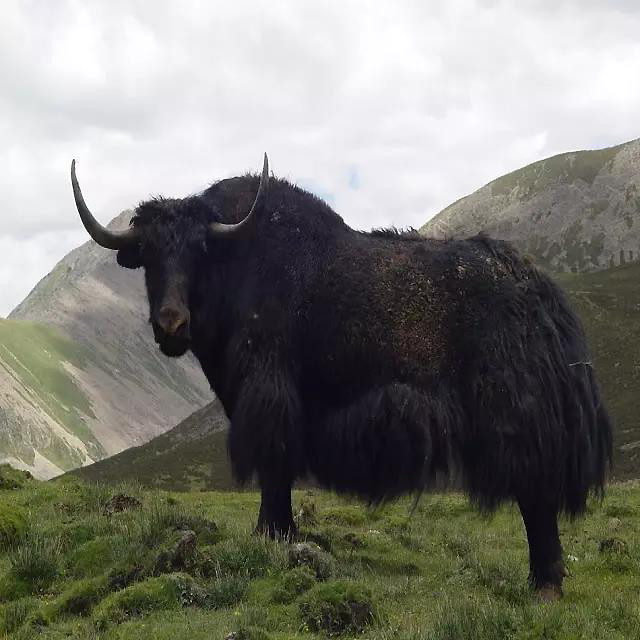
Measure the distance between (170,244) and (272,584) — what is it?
11.0 ft

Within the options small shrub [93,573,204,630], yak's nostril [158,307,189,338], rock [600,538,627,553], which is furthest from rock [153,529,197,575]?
rock [600,538,627,553]

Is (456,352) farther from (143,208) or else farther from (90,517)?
(90,517)

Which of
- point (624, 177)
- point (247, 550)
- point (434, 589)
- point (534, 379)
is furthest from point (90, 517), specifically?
point (624, 177)

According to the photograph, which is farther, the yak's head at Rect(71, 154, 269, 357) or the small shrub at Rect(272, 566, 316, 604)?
the yak's head at Rect(71, 154, 269, 357)

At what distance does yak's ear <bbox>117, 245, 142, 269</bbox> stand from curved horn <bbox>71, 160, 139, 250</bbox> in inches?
4.1

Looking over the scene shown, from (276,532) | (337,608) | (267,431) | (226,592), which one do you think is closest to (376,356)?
(267,431)

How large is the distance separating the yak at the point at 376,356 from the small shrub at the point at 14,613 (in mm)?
2142

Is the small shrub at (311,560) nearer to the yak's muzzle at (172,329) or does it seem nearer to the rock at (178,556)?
the rock at (178,556)

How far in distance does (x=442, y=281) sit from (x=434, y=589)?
2.84 metres

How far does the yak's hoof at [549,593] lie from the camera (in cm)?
621

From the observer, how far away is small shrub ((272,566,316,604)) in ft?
19.1

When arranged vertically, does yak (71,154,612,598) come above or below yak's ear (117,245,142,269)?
below

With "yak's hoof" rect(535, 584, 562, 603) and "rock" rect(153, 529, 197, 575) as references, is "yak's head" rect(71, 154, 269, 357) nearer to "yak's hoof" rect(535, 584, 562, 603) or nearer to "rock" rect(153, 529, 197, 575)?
"rock" rect(153, 529, 197, 575)

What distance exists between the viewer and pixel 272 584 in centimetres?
607
